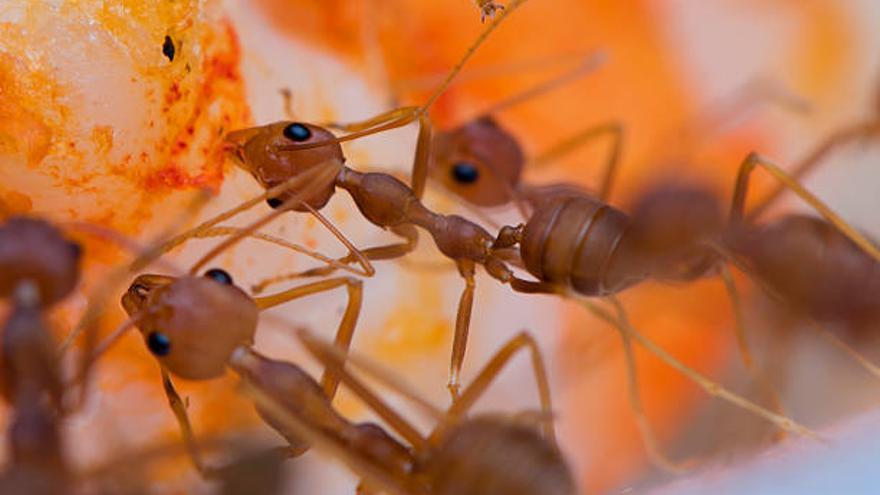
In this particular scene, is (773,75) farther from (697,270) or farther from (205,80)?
(205,80)

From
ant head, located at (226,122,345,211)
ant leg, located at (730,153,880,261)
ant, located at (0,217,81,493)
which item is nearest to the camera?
ant, located at (0,217,81,493)

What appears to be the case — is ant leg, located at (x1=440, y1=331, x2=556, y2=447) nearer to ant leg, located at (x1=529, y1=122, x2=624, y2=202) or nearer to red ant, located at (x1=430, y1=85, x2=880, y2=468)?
red ant, located at (x1=430, y1=85, x2=880, y2=468)

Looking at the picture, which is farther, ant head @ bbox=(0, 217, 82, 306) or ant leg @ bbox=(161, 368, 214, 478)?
ant leg @ bbox=(161, 368, 214, 478)

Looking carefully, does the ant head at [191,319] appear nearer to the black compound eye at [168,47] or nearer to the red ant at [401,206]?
the red ant at [401,206]

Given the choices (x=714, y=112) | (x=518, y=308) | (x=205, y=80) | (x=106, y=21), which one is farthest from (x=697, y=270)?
(x=106, y=21)

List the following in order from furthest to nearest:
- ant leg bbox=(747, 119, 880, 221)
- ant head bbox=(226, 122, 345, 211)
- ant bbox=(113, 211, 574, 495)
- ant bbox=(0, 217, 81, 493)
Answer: ant leg bbox=(747, 119, 880, 221)
ant head bbox=(226, 122, 345, 211)
ant bbox=(113, 211, 574, 495)
ant bbox=(0, 217, 81, 493)

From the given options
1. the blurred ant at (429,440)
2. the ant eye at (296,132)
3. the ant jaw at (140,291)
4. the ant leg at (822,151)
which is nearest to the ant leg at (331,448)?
the blurred ant at (429,440)

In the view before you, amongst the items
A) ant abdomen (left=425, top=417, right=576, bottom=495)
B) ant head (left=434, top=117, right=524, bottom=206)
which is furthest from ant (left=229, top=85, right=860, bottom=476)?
ant abdomen (left=425, top=417, right=576, bottom=495)
